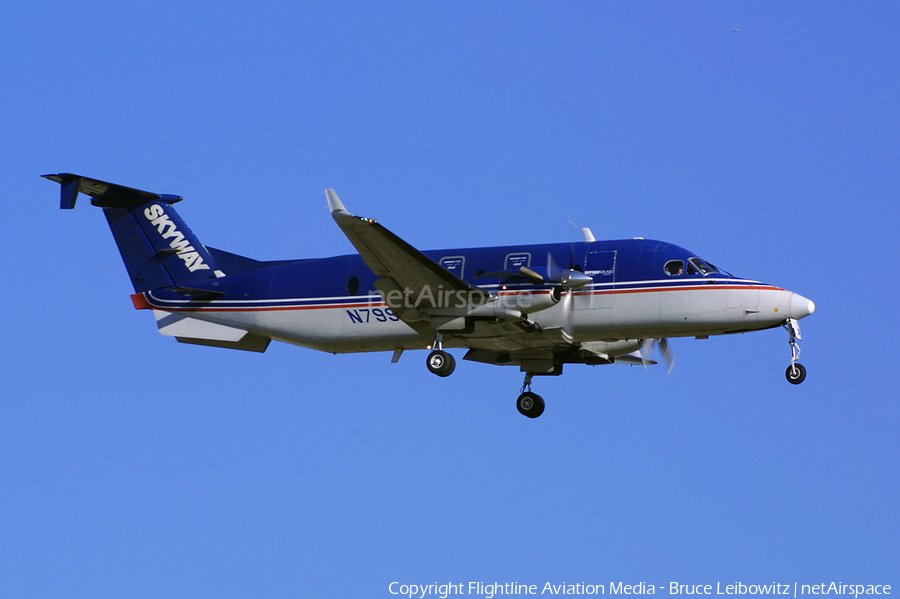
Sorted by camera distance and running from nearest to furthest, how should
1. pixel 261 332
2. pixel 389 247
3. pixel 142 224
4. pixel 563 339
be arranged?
pixel 389 247 < pixel 563 339 < pixel 261 332 < pixel 142 224

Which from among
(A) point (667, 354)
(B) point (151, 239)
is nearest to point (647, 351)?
(A) point (667, 354)

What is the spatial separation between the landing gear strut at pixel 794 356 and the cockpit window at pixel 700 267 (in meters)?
1.86

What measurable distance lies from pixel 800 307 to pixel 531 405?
276 inches

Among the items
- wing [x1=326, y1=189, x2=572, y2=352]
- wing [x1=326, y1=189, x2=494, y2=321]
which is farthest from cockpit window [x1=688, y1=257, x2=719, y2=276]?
wing [x1=326, y1=189, x2=494, y2=321]

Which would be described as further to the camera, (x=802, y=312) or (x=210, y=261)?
→ (x=210, y=261)

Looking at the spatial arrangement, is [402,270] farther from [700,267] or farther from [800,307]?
[800,307]

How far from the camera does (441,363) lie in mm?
23266

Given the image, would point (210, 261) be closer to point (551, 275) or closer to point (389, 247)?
point (389, 247)

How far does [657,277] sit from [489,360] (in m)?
5.24

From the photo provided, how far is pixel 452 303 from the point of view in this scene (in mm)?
23406

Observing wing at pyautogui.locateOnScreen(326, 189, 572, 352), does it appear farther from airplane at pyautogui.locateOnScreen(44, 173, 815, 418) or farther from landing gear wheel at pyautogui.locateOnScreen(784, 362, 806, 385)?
landing gear wheel at pyautogui.locateOnScreen(784, 362, 806, 385)

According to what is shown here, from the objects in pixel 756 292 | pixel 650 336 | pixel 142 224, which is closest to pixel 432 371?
pixel 650 336

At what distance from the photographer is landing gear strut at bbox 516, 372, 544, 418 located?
26.5 m

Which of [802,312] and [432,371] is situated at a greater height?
[802,312]
